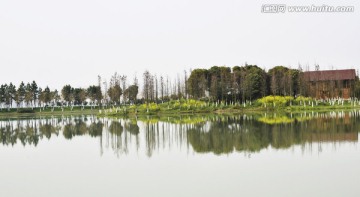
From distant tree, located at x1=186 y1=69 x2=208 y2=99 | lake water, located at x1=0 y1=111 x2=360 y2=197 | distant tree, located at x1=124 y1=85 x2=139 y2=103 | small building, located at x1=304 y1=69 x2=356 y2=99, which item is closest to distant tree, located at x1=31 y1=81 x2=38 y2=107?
distant tree, located at x1=124 y1=85 x2=139 y2=103

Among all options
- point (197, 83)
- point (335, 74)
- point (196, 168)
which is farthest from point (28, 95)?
point (196, 168)

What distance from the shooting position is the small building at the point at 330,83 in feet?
218

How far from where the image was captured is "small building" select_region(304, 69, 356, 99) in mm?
66500

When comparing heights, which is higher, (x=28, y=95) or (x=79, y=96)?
(x=28, y=95)

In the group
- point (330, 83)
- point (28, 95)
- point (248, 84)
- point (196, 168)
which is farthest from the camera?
point (28, 95)

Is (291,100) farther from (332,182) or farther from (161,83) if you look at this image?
(332,182)

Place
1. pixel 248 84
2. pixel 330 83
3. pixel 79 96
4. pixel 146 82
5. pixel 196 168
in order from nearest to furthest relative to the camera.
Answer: pixel 196 168, pixel 330 83, pixel 248 84, pixel 146 82, pixel 79 96

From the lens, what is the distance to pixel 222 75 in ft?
224

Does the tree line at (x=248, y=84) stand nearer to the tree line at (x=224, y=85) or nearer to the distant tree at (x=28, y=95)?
the tree line at (x=224, y=85)

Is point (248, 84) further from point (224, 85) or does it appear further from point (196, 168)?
point (196, 168)

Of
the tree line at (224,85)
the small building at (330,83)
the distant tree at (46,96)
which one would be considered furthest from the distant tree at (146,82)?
the distant tree at (46,96)

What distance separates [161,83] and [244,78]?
16.2 meters

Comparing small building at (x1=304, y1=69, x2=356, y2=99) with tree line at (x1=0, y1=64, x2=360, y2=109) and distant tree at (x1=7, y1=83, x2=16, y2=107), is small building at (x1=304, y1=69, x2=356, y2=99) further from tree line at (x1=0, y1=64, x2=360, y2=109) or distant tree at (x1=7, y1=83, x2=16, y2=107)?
distant tree at (x1=7, y1=83, x2=16, y2=107)

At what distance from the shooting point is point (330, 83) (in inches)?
2539
